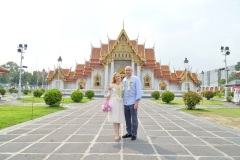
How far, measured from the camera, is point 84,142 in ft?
18.6

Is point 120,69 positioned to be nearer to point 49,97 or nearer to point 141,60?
point 141,60

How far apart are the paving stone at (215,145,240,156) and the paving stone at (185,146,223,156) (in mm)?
212

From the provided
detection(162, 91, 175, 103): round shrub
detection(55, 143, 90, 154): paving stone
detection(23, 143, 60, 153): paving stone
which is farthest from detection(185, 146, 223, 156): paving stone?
detection(162, 91, 175, 103): round shrub

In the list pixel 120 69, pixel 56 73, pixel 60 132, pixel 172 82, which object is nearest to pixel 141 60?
pixel 120 69

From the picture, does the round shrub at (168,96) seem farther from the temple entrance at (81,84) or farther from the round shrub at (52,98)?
the temple entrance at (81,84)

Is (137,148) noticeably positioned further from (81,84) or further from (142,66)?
(81,84)

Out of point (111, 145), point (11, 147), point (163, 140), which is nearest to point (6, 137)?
point (11, 147)

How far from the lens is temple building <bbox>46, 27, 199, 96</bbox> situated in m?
39.4

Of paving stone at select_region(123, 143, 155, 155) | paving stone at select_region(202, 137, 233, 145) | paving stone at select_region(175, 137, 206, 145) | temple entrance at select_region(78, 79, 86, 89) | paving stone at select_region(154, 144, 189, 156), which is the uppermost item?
temple entrance at select_region(78, 79, 86, 89)

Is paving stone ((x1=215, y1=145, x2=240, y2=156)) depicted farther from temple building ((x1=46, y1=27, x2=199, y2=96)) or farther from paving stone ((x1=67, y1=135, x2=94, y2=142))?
temple building ((x1=46, y1=27, x2=199, y2=96))

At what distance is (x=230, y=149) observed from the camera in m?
5.23

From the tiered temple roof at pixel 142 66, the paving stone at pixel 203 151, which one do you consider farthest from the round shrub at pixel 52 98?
the tiered temple roof at pixel 142 66

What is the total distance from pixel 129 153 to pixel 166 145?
1154mm

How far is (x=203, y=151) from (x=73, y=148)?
2.77m
